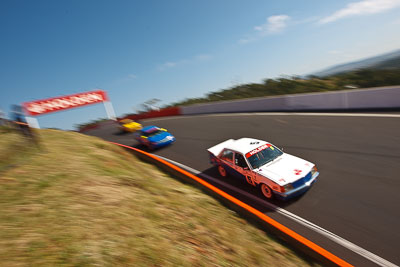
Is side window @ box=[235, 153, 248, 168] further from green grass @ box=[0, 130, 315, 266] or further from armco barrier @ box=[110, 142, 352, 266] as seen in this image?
green grass @ box=[0, 130, 315, 266]

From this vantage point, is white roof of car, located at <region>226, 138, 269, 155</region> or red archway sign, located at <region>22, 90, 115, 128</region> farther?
red archway sign, located at <region>22, 90, 115, 128</region>

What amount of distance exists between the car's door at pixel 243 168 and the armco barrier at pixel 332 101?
32.4ft

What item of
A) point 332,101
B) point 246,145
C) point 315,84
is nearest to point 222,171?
point 246,145

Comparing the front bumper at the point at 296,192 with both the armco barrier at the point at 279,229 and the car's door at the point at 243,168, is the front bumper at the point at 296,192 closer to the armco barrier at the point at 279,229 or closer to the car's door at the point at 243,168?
the armco barrier at the point at 279,229

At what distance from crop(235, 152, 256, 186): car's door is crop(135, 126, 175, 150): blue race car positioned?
6.04 metres

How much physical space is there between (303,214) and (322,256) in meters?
1.54

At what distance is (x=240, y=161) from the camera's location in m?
6.91

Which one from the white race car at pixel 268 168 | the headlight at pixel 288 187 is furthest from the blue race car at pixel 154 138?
the headlight at pixel 288 187

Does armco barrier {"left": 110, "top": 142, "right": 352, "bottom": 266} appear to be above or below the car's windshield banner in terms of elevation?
below

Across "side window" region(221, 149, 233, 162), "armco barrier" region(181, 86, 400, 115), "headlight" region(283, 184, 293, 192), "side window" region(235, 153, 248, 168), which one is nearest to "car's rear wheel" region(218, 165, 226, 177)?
"side window" region(221, 149, 233, 162)

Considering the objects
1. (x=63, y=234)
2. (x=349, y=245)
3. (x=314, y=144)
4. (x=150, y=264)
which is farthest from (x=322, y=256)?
(x=314, y=144)

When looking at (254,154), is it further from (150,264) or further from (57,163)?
(57,163)

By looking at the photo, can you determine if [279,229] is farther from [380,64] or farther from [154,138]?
[380,64]

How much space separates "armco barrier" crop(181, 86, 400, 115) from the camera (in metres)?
11.4
